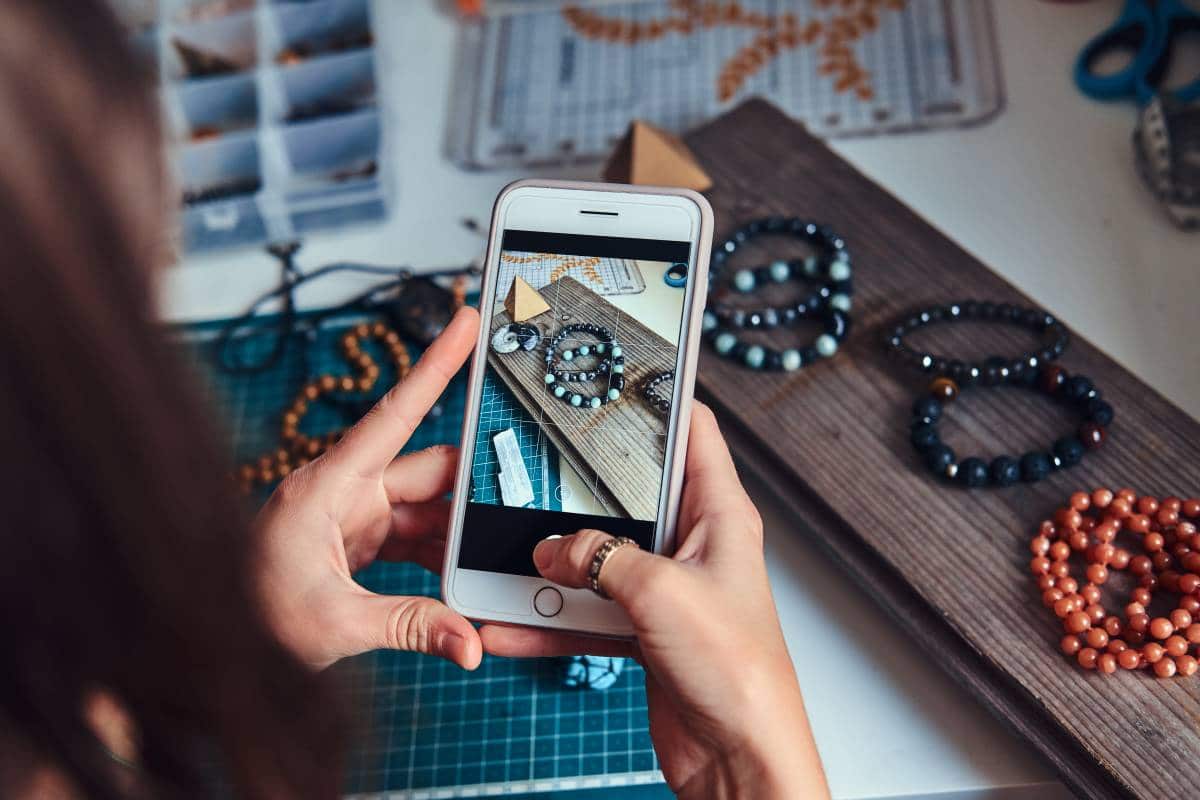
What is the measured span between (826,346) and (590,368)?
20 cm

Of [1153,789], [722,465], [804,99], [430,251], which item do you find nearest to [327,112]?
[430,251]

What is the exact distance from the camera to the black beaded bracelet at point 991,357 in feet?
2.21

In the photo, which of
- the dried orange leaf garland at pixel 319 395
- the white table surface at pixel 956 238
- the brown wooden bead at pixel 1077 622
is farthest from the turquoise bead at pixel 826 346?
the dried orange leaf garland at pixel 319 395

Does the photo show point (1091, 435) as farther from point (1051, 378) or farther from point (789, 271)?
point (789, 271)

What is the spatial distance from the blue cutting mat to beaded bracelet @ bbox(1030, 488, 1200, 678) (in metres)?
0.30

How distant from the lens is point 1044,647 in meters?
0.58

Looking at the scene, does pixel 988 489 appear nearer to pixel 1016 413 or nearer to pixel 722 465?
pixel 1016 413

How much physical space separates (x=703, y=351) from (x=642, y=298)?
0.13m

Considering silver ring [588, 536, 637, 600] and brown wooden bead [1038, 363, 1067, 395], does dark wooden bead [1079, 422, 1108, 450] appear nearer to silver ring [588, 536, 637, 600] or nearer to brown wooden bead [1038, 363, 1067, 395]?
brown wooden bead [1038, 363, 1067, 395]

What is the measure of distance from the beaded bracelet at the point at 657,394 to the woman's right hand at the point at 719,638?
55 mm

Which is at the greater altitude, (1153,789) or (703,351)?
(703,351)

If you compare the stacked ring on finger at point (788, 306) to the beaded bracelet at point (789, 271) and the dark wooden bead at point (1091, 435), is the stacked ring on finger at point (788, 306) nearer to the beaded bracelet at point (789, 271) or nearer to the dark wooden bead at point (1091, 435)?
the beaded bracelet at point (789, 271)

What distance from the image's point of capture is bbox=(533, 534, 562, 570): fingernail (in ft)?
1.79

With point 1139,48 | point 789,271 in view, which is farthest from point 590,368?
point 1139,48
